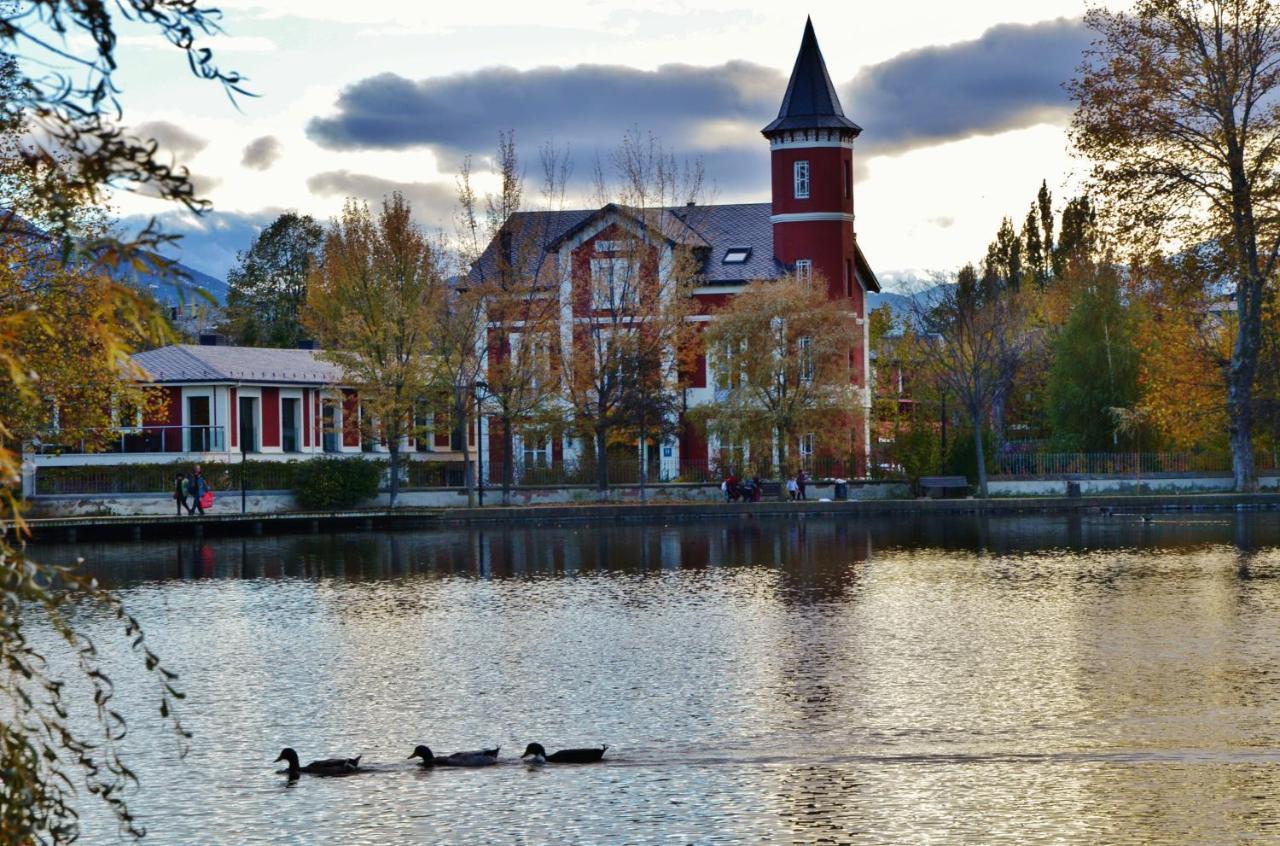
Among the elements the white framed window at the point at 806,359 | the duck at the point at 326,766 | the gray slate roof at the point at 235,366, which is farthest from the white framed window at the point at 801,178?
the duck at the point at 326,766

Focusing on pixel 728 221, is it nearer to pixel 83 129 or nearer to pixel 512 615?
pixel 512 615

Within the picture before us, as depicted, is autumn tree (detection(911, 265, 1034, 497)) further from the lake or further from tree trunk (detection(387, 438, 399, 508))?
the lake

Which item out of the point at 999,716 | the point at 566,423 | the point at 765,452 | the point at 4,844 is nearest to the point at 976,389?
the point at 765,452

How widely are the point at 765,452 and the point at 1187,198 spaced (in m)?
17.5

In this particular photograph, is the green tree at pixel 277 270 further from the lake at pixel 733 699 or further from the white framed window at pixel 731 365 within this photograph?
the lake at pixel 733 699

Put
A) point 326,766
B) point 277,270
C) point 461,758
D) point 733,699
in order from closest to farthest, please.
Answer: point 326,766, point 461,758, point 733,699, point 277,270

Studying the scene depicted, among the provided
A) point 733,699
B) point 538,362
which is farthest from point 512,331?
point 733,699

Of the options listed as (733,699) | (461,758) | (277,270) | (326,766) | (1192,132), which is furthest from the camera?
(277,270)

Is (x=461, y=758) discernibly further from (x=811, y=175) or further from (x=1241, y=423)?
(x=811, y=175)

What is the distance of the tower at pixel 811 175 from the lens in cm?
7162

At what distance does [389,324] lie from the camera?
62250 millimetres

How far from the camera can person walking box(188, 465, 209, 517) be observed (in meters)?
55.5

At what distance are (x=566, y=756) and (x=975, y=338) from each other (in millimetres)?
54022

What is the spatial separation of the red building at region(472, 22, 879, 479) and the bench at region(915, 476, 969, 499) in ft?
24.6
